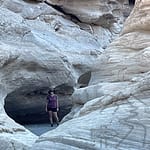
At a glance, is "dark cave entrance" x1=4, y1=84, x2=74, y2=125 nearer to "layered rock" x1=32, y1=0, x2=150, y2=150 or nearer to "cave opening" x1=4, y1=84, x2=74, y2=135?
"cave opening" x1=4, y1=84, x2=74, y2=135

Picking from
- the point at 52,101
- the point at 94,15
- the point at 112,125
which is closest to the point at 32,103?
the point at 52,101

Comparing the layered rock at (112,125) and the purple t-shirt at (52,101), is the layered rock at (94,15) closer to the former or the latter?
the purple t-shirt at (52,101)

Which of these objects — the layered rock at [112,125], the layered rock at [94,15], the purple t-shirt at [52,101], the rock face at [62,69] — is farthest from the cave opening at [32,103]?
the layered rock at [112,125]

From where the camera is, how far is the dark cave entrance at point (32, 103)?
16.0 meters

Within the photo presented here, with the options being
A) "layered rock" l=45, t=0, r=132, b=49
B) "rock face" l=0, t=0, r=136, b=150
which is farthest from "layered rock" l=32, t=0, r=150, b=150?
"layered rock" l=45, t=0, r=132, b=49

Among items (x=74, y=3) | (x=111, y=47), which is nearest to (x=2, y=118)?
(x=111, y=47)

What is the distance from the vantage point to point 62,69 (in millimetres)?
15859

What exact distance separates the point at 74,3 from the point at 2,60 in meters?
8.13

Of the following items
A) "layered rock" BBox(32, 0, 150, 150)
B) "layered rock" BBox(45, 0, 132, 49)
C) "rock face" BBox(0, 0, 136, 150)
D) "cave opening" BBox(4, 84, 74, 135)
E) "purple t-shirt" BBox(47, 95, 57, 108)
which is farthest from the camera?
"layered rock" BBox(45, 0, 132, 49)

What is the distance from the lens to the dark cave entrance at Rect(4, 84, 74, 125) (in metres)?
16.0

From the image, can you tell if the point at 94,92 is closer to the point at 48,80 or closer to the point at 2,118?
the point at 2,118

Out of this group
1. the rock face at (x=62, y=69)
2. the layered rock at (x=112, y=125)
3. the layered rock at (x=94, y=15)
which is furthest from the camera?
the layered rock at (x=94, y=15)

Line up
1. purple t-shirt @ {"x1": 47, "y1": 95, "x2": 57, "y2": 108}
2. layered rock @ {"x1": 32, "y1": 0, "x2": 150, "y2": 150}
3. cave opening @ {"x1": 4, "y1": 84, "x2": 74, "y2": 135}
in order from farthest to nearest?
1. cave opening @ {"x1": 4, "y1": 84, "x2": 74, "y2": 135}
2. purple t-shirt @ {"x1": 47, "y1": 95, "x2": 57, "y2": 108}
3. layered rock @ {"x1": 32, "y1": 0, "x2": 150, "y2": 150}

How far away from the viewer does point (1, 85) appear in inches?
562
